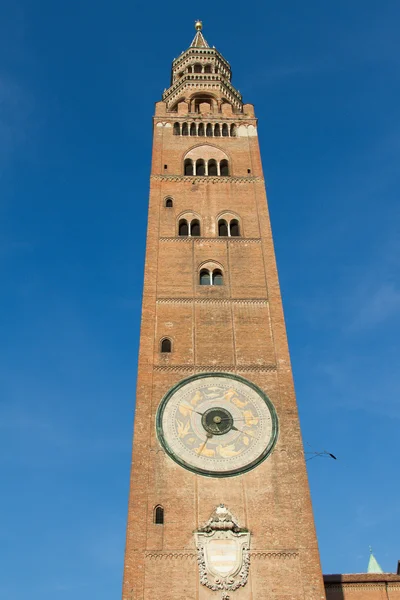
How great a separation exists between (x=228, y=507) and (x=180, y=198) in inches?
484

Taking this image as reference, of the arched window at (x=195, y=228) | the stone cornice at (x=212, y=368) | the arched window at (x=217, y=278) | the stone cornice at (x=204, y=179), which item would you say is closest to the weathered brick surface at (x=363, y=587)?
the stone cornice at (x=212, y=368)

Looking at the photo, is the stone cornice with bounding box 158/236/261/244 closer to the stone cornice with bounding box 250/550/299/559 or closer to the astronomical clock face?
the astronomical clock face

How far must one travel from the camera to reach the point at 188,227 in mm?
23922

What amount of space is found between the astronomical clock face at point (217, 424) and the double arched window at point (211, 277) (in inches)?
156

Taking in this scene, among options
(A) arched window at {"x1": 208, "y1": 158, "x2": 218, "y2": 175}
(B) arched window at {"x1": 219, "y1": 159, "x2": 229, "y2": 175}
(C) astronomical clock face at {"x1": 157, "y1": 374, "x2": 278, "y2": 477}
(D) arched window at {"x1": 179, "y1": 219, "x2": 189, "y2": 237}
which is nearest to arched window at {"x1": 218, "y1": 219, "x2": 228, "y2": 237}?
(D) arched window at {"x1": 179, "y1": 219, "x2": 189, "y2": 237}

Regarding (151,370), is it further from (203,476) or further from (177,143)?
(177,143)

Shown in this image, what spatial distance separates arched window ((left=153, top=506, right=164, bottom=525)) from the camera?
54.2ft

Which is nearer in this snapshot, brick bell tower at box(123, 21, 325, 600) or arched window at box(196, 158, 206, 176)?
brick bell tower at box(123, 21, 325, 600)

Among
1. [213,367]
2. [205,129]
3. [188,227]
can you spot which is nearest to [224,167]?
[205,129]

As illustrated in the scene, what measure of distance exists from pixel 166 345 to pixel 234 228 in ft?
19.8

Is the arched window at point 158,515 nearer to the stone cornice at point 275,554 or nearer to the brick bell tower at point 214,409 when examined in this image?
the brick bell tower at point 214,409

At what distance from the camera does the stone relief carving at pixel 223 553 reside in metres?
15.5

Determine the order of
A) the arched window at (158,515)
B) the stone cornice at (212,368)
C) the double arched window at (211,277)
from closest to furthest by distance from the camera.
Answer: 1. the arched window at (158,515)
2. the stone cornice at (212,368)
3. the double arched window at (211,277)

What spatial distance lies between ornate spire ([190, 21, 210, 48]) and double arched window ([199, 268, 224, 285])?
17.7 metres
